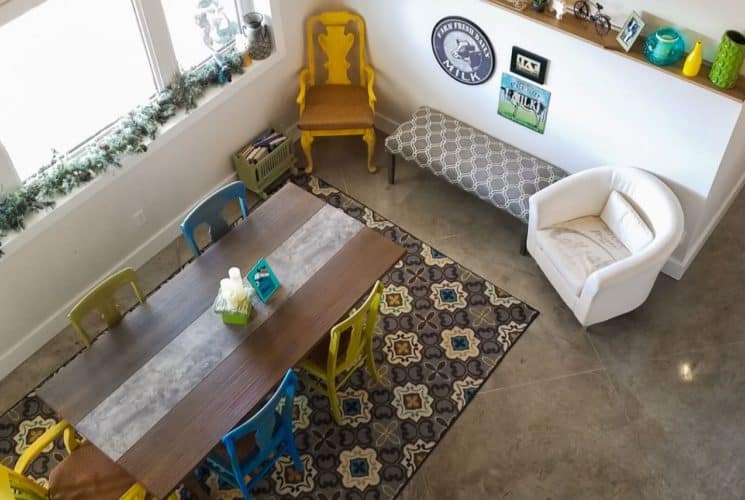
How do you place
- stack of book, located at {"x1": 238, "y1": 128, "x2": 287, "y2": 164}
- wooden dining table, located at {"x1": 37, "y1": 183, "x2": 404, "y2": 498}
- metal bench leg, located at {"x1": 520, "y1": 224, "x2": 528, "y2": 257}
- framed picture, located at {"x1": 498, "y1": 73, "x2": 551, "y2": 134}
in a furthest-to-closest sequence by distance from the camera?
stack of book, located at {"x1": 238, "y1": 128, "x2": 287, "y2": 164}, metal bench leg, located at {"x1": 520, "y1": 224, "x2": 528, "y2": 257}, framed picture, located at {"x1": 498, "y1": 73, "x2": 551, "y2": 134}, wooden dining table, located at {"x1": 37, "y1": 183, "x2": 404, "y2": 498}

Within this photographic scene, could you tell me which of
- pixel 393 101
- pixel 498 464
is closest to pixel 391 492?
pixel 498 464

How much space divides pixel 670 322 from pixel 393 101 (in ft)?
9.01

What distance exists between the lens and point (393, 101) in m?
6.11

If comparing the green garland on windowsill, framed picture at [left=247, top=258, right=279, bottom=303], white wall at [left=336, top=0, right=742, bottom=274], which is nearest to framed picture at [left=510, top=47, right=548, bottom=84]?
white wall at [left=336, top=0, right=742, bottom=274]

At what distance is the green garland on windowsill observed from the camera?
4.39 meters

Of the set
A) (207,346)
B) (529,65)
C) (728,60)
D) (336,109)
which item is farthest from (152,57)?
(728,60)

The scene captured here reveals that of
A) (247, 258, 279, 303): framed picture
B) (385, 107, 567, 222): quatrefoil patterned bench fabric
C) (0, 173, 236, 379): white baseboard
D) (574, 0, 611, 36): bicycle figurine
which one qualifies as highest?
(574, 0, 611, 36): bicycle figurine

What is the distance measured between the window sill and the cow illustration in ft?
5.73

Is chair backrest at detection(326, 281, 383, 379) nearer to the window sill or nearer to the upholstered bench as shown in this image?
the upholstered bench

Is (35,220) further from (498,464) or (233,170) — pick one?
(498,464)

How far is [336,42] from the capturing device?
5801mm

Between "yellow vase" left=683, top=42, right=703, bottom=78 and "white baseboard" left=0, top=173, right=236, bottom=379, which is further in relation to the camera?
"white baseboard" left=0, top=173, right=236, bottom=379

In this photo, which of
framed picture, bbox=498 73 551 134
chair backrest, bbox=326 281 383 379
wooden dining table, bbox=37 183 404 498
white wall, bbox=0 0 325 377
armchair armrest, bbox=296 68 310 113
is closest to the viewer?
wooden dining table, bbox=37 183 404 498

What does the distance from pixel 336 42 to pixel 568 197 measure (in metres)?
2.21
